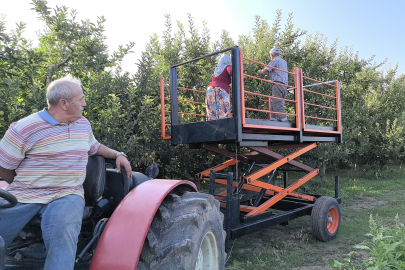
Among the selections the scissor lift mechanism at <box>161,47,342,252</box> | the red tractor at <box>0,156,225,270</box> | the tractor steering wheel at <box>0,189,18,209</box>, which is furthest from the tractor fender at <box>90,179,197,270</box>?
the scissor lift mechanism at <box>161,47,342,252</box>

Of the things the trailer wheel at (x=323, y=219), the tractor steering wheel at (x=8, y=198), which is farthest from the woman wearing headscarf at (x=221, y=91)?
the tractor steering wheel at (x=8, y=198)

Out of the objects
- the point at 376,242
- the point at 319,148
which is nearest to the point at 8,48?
the point at 376,242

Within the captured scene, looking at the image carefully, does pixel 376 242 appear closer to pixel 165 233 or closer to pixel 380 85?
pixel 165 233

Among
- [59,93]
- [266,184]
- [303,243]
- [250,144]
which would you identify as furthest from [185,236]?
[303,243]

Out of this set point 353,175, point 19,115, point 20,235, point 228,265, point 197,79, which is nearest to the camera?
point 20,235

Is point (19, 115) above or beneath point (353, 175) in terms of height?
above

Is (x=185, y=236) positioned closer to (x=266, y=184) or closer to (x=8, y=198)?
(x=8, y=198)

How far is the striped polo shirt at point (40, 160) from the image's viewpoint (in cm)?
183

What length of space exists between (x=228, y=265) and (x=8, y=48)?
153 inches

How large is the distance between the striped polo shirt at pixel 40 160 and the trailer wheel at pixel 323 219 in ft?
11.8

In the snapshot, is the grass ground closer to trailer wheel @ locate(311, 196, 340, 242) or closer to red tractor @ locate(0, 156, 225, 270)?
trailer wheel @ locate(311, 196, 340, 242)

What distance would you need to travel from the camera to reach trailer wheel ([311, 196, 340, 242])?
450 cm

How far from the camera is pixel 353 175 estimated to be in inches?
540

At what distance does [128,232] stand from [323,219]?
11.5 ft
